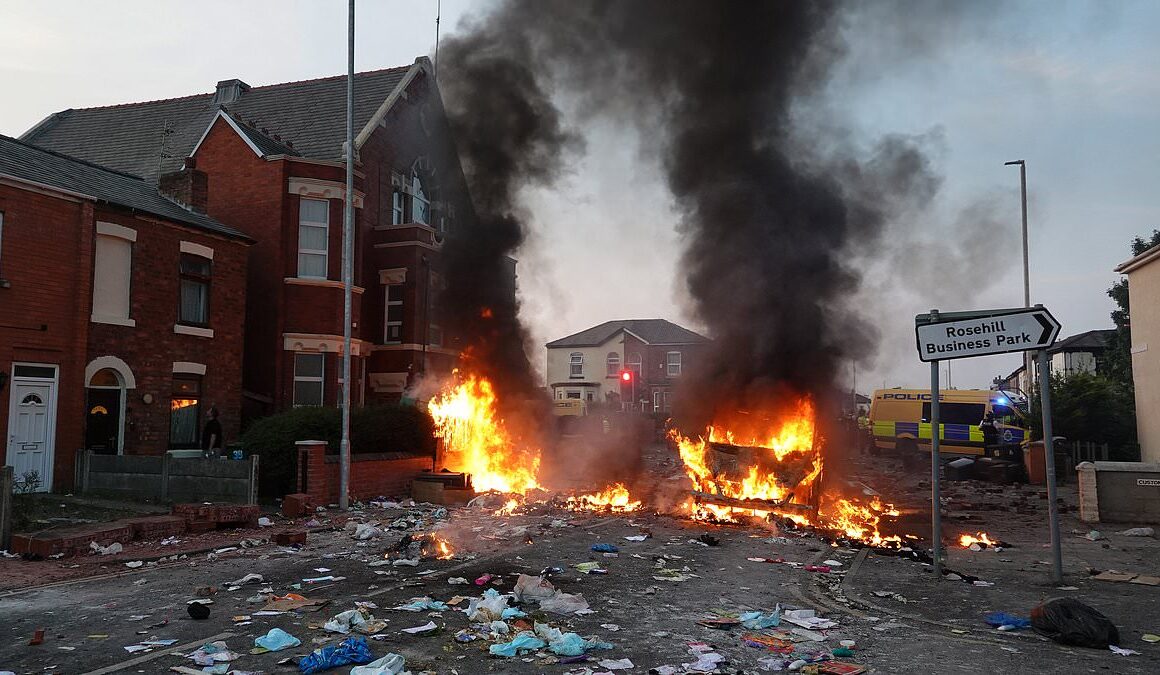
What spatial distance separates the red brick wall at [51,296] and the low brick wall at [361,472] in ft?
14.6

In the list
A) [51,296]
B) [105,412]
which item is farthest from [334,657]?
[105,412]

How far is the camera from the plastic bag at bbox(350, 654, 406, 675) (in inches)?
193

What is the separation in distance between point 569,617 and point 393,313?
16924mm

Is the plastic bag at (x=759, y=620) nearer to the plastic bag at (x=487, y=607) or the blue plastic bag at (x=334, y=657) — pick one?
the plastic bag at (x=487, y=607)

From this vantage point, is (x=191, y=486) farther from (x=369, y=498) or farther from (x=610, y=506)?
(x=610, y=506)

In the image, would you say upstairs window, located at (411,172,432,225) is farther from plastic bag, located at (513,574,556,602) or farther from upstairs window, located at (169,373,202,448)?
plastic bag, located at (513,574,556,602)

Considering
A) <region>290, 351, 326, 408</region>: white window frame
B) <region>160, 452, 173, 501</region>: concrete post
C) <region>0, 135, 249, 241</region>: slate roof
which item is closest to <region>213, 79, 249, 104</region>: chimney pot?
<region>0, 135, 249, 241</region>: slate roof

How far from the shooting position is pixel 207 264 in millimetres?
17578

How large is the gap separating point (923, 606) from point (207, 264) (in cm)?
1642

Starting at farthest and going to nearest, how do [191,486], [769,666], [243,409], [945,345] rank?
[243,409] → [191,486] → [945,345] → [769,666]

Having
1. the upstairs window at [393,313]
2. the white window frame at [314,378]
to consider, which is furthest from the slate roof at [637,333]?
the white window frame at [314,378]

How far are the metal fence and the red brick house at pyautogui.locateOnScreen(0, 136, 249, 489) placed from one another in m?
0.59

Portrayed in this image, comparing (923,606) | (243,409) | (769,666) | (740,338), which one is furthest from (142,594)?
(243,409)

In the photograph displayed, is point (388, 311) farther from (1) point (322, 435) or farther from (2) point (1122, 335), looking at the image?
(2) point (1122, 335)
